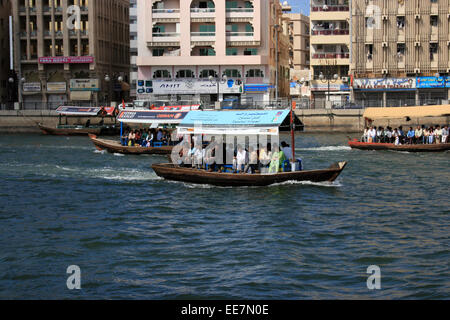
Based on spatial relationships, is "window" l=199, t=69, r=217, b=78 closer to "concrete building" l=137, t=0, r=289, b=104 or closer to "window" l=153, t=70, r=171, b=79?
"concrete building" l=137, t=0, r=289, b=104

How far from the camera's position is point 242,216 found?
22.9m

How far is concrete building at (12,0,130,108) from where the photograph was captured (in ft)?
257

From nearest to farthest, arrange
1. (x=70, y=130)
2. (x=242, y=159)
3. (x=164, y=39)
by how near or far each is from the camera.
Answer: (x=242, y=159) → (x=70, y=130) → (x=164, y=39)

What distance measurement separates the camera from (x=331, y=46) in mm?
76188

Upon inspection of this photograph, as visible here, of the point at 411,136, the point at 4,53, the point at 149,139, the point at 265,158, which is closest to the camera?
the point at 265,158

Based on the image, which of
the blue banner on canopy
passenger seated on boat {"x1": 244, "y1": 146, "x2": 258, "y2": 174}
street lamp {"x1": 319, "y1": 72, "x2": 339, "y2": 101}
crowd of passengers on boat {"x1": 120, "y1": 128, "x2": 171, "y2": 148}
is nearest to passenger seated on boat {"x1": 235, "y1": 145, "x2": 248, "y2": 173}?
passenger seated on boat {"x1": 244, "y1": 146, "x2": 258, "y2": 174}

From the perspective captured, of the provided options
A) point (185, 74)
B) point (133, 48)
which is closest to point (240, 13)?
point (185, 74)

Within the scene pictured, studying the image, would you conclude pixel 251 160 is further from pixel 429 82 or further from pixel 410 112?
pixel 429 82

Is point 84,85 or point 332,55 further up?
point 332,55

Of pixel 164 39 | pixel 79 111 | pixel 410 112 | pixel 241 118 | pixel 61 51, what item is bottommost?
pixel 241 118

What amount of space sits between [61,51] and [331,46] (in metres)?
28.8

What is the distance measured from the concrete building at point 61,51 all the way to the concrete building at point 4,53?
7.69 ft

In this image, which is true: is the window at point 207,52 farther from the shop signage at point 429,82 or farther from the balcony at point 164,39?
the shop signage at point 429,82
